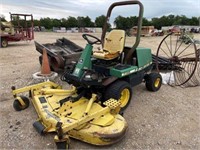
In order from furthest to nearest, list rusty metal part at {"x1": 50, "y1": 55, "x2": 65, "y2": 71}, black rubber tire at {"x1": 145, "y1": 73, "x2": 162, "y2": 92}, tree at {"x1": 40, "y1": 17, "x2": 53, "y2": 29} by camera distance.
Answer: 1. tree at {"x1": 40, "y1": 17, "x2": 53, "y2": 29}
2. rusty metal part at {"x1": 50, "y1": 55, "x2": 65, "y2": 71}
3. black rubber tire at {"x1": 145, "y1": 73, "x2": 162, "y2": 92}

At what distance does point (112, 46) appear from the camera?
415 centimetres

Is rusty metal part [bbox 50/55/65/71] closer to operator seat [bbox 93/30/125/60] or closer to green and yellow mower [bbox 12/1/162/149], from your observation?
green and yellow mower [bbox 12/1/162/149]

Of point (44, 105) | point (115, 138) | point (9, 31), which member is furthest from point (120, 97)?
point (9, 31)

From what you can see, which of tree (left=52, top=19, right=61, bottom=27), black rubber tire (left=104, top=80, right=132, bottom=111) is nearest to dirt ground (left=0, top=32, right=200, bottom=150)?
black rubber tire (left=104, top=80, right=132, bottom=111)

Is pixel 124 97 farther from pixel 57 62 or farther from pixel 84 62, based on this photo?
pixel 57 62

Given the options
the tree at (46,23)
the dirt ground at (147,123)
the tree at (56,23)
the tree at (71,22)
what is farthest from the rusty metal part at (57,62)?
the tree at (71,22)

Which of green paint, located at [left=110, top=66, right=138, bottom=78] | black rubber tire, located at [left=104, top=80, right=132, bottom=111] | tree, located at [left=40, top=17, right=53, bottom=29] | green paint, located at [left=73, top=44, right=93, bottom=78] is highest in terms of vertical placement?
tree, located at [left=40, top=17, right=53, bottom=29]

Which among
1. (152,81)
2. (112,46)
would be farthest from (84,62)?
(152,81)

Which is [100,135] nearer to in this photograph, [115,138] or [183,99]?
[115,138]

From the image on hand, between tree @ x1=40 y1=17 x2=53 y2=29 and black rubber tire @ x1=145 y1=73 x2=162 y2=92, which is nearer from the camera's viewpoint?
black rubber tire @ x1=145 y1=73 x2=162 y2=92

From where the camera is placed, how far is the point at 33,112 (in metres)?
3.58

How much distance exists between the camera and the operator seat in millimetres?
3895

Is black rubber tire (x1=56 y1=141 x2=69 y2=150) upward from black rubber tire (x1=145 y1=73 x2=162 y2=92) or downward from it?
downward

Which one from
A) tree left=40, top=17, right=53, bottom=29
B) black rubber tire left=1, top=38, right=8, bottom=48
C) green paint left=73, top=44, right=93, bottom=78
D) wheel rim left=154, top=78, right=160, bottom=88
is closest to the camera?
green paint left=73, top=44, right=93, bottom=78
